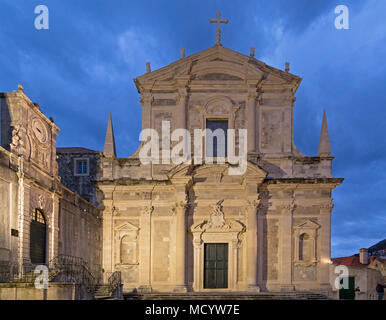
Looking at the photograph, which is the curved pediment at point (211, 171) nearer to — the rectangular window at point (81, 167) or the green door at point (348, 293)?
the rectangular window at point (81, 167)

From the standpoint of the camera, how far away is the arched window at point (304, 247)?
20.5 metres

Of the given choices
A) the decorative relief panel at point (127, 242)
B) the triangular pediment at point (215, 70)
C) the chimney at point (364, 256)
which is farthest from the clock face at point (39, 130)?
the chimney at point (364, 256)

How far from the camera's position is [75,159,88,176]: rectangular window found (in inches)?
1063

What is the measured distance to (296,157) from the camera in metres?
21.1

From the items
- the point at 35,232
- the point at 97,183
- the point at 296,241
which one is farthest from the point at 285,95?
the point at 35,232

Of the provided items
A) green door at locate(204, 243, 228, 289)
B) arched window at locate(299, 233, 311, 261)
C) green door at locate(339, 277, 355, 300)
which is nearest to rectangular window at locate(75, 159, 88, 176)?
green door at locate(204, 243, 228, 289)

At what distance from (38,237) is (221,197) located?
9421 millimetres

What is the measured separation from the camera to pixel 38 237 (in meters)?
14.2

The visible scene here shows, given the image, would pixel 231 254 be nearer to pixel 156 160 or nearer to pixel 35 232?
pixel 156 160

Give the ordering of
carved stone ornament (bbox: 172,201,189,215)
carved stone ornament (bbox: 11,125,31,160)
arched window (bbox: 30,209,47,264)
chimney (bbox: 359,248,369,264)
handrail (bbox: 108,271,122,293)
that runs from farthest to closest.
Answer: chimney (bbox: 359,248,369,264) < carved stone ornament (bbox: 172,201,189,215) < handrail (bbox: 108,271,122,293) < arched window (bbox: 30,209,47,264) < carved stone ornament (bbox: 11,125,31,160)

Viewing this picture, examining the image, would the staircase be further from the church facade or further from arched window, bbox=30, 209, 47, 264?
arched window, bbox=30, 209, 47, 264

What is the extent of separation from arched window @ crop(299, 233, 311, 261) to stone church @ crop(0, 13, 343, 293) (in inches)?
Result: 1.9

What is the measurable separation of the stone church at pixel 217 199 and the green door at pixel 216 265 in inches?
1.9

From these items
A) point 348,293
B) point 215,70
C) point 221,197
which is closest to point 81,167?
point 221,197
